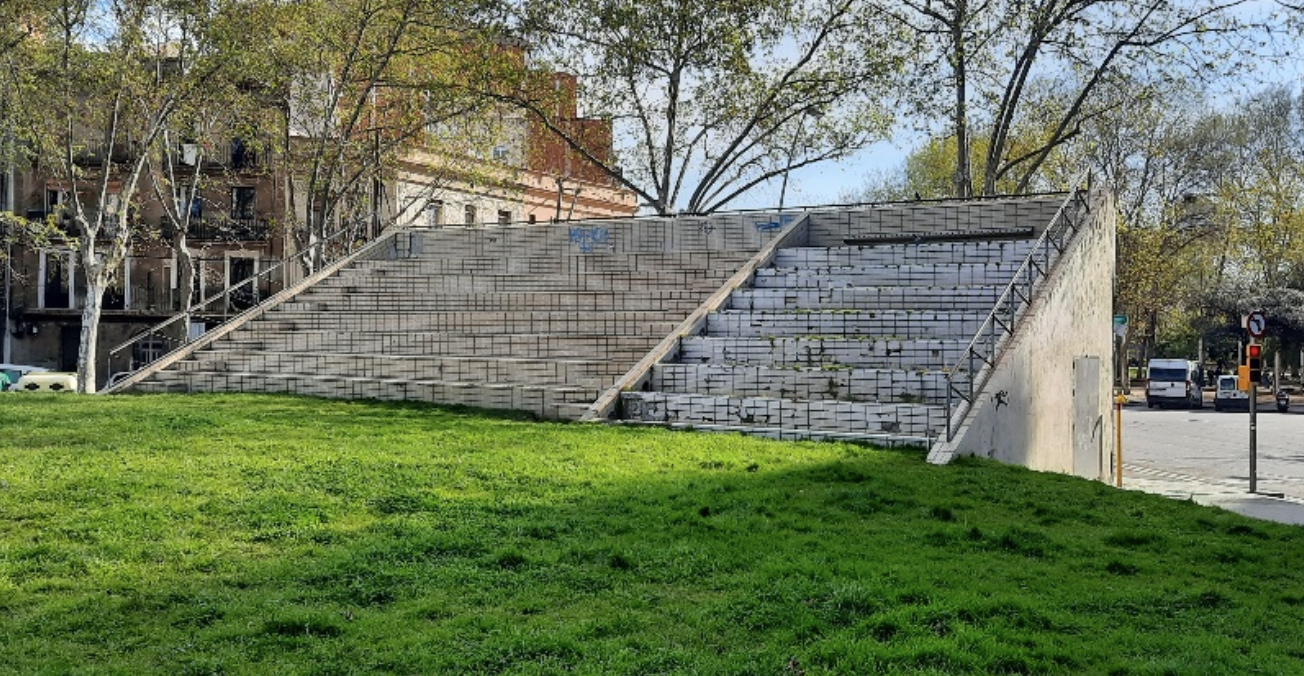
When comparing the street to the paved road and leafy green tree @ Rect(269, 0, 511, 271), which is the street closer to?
the paved road

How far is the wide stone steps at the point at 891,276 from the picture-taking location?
15.2 m

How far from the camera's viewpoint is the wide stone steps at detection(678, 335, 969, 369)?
13.0 meters

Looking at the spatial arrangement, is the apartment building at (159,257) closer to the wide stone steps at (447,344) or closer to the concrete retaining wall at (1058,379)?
the wide stone steps at (447,344)

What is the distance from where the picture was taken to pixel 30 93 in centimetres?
2269

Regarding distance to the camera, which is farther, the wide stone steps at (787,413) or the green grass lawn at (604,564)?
the wide stone steps at (787,413)

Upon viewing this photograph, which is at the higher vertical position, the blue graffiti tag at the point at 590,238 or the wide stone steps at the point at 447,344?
the blue graffiti tag at the point at 590,238

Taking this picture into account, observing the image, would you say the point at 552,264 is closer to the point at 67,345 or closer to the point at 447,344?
the point at 447,344

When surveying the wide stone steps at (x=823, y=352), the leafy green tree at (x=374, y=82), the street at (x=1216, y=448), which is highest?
the leafy green tree at (x=374, y=82)

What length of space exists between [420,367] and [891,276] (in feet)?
21.2

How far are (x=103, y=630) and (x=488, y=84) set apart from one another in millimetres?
21066

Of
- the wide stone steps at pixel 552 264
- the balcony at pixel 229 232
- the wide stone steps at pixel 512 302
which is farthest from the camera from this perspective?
the balcony at pixel 229 232

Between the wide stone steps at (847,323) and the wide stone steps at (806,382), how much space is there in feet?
4.02

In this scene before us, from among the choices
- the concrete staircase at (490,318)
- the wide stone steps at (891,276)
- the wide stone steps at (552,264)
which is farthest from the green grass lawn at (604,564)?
the wide stone steps at (552,264)

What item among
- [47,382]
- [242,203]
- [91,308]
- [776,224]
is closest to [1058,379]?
[776,224]
